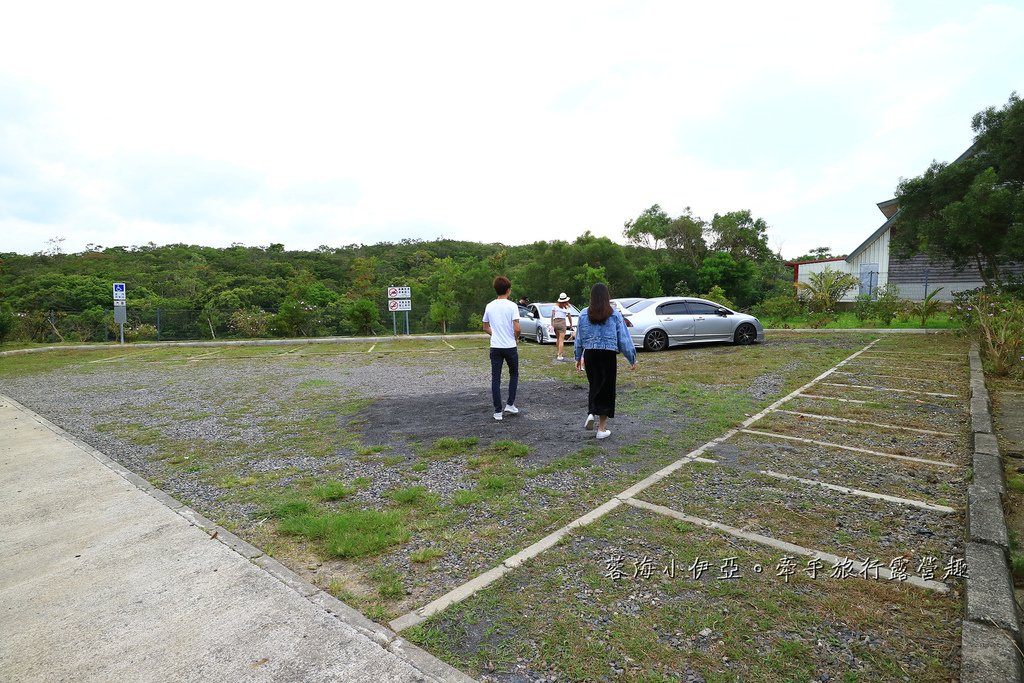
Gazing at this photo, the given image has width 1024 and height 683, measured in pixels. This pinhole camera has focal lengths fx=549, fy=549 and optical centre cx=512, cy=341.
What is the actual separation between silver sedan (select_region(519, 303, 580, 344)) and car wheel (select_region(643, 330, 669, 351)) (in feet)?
10.7

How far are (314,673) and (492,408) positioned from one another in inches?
206

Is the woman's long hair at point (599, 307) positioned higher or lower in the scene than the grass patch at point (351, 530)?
higher

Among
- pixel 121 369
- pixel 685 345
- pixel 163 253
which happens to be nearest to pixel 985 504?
pixel 685 345

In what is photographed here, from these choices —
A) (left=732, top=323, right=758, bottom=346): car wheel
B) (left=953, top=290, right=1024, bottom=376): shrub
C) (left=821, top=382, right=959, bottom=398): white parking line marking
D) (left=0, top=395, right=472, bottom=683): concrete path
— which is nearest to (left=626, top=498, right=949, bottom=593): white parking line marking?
(left=0, top=395, right=472, bottom=683): concrete path

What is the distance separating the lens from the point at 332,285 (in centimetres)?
4128

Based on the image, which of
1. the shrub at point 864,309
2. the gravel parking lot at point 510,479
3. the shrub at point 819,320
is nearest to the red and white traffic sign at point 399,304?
the gravel parking lot at point 510,479

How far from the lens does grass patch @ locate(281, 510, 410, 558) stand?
3.29 m

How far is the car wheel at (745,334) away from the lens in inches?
580

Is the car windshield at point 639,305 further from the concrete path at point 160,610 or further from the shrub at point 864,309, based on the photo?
the concrete path at point 160,610

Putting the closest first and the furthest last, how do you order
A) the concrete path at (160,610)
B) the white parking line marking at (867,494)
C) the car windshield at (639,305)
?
the concrete path at (160,610)
the white parking line marking at (867,494)
the car windshield at (639,305)

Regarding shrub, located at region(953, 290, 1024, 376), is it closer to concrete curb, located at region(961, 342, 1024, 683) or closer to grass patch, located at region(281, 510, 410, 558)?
concrete curb, located at region(961, 342, 1024, 683)

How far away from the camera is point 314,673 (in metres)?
2.22

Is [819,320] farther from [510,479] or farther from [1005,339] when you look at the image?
[510,479]

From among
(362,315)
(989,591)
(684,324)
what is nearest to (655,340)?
(684,324)
